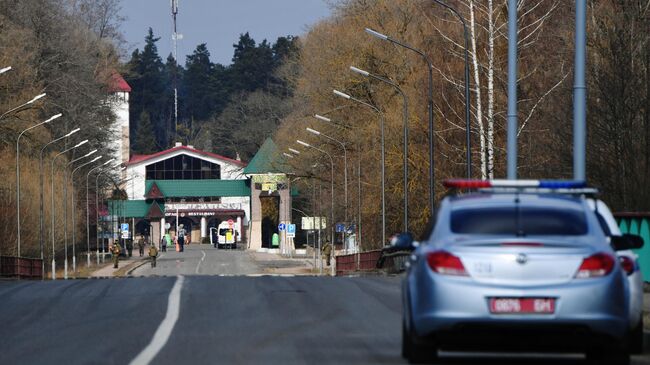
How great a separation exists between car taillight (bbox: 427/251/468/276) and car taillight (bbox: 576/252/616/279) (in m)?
0.91

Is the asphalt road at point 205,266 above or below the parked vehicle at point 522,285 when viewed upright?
below

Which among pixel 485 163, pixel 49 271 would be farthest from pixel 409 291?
pixel 49 271

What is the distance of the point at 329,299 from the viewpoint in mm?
24156

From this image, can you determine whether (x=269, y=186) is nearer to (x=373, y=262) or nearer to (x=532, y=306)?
(x=373, y=262)

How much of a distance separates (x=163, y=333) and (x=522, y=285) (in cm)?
620

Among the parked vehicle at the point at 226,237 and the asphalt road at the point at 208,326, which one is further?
the parked vehicle at the point at 226,237

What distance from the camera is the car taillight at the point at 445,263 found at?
1228 centimetres

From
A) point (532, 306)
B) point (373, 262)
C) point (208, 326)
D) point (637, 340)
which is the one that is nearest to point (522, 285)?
point (532, 306)

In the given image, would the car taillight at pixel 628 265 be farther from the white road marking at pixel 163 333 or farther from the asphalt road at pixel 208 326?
the white road marking at pixel 163 333

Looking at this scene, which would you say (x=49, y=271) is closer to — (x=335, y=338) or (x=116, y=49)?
(x=116, y=49)

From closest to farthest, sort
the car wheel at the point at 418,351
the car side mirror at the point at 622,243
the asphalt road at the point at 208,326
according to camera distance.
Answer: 1. the car wheel at the point at 418,351
2. the car side mirror at the point at 622,243
3. the asphalt road at the point at 208,326

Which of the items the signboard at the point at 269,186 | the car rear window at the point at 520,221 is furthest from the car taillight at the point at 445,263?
the signboard at the point at 269,186

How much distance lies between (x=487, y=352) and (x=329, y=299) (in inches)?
366

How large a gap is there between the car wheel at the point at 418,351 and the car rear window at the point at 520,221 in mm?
1047
